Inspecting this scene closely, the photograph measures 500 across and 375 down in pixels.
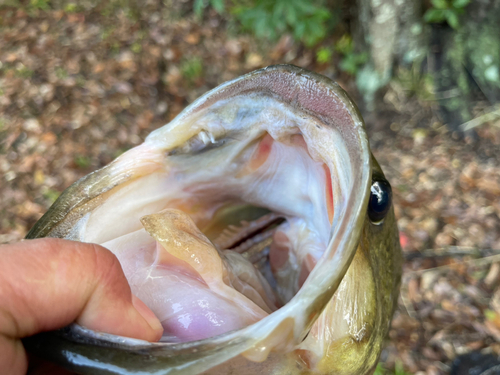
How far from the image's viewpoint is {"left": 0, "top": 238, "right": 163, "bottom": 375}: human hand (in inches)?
31.3

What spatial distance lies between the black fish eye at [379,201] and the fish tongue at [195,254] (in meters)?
0.41

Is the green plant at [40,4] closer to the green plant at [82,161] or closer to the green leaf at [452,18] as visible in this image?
the green plant at [82,161]

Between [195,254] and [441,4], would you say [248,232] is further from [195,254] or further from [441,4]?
[441,4]

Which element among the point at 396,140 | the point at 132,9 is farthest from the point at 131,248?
the point at 132,9

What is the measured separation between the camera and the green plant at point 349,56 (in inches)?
158

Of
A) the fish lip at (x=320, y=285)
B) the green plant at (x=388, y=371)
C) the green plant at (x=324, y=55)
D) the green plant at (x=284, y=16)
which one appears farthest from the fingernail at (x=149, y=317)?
the green plant at (x=324, y=55)

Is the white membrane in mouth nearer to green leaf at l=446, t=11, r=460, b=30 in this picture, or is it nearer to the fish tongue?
the fish tongue

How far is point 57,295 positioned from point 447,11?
3.60 metres

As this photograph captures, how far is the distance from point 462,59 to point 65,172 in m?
3.87

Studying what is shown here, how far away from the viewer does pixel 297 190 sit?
1354 mm

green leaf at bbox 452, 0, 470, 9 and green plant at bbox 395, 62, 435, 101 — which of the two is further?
green plant at bbox 395, 62, 435, 101

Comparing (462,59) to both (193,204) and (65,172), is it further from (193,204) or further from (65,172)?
(65,172)

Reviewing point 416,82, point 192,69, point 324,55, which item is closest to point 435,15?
point 416,82

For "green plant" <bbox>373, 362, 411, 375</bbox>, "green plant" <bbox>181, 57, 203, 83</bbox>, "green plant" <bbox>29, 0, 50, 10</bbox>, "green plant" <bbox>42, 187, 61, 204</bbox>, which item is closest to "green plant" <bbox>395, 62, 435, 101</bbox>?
"green plant" <bbox>181, 57, 203, 83</bbox>
